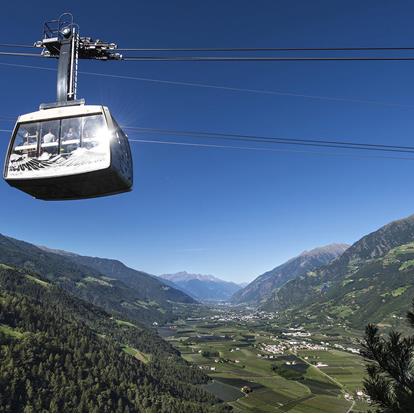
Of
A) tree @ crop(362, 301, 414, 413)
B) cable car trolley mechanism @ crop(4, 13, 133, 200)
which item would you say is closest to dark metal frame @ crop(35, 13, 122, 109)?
cable car trolley mechanism @ crop(4, 13, 133, 200)

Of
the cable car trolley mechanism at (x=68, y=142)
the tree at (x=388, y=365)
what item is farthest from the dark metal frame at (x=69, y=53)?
the tree at (x=388, y=365)

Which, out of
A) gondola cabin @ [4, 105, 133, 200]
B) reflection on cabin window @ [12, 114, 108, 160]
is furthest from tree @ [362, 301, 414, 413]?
reflection on cabin window @ [12, 114, 108, 160]

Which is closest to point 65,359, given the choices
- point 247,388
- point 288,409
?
point 247,388

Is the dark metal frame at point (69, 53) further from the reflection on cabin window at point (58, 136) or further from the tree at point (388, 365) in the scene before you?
the tree at point (388, 365)

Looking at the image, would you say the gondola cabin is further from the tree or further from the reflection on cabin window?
the tree

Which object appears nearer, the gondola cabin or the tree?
the tree

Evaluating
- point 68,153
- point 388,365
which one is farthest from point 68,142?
point 388,365

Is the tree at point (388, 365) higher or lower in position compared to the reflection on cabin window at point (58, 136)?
lower

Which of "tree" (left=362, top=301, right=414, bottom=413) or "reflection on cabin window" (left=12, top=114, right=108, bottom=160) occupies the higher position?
"reflection on cabin window" (left=12, top=114, right=108, bottom=160)

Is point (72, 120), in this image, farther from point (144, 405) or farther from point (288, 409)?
point (144, 405)
